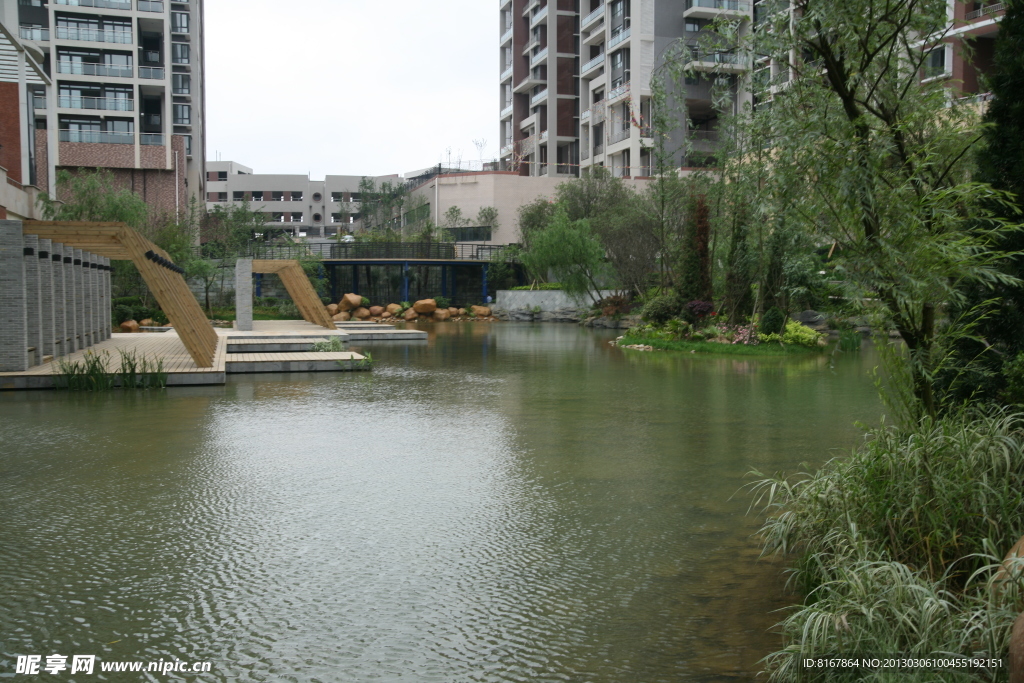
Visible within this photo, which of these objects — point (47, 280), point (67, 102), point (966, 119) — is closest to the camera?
point (966, 119)

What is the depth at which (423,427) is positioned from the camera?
10.4 meters

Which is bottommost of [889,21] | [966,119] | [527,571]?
[527,571]

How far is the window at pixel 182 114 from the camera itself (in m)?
53.4

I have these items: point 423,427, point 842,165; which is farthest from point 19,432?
point 842,165

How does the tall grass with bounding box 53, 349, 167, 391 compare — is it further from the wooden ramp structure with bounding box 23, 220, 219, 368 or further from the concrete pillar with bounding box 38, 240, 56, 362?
the concrete pillar with bounding box 38, 240, 56, 362

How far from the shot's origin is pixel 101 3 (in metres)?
44.8

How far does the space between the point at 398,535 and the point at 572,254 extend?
32698mm

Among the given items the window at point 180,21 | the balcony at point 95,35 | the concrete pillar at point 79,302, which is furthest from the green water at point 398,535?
the window at point 180,21

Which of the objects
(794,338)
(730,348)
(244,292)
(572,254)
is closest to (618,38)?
(572,254)

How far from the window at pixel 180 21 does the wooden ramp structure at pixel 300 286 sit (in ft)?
109

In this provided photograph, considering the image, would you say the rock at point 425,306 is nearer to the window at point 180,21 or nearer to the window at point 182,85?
the window at point 182,85

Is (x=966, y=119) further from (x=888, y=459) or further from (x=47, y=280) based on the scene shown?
(x=47, y=280)

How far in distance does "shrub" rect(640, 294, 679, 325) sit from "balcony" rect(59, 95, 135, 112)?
3306 cm

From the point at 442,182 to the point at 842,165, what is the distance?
50.4 meters
